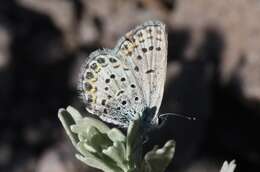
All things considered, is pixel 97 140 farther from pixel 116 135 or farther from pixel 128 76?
pixel 128 76

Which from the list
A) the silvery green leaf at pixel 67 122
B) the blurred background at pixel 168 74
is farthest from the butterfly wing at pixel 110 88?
the blurred background at pixel 168 74

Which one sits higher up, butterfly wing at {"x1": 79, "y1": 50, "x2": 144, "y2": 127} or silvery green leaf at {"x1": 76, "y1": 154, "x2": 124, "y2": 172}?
butterfly wing at {"x1": 79, "y1": 50, "x2": 144, "y2": 127}

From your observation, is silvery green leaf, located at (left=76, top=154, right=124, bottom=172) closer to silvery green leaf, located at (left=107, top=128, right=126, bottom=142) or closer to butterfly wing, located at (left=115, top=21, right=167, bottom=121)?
silvery green leaf, located at (left=107, top=128, right=126, bottom=142)

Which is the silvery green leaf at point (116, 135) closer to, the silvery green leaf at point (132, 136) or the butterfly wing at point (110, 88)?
the silvery green leaf at point (132, 136)

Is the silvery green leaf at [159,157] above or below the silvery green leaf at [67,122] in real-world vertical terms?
below

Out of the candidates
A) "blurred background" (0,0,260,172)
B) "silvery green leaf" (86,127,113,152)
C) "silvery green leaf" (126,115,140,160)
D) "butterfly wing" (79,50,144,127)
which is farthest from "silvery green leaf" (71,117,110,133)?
"blurred background" (0,0,260,172)

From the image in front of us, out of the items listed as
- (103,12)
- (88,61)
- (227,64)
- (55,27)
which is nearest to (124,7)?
(103,12)

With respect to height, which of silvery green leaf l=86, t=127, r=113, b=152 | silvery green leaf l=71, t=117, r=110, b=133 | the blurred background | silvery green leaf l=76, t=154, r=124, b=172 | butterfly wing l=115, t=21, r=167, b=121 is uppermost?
butterfly wing l=115, t=21, r=167, b=121

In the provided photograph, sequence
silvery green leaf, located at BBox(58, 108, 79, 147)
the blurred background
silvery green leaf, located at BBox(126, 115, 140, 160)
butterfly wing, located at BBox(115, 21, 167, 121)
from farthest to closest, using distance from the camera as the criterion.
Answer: the blurred background < butterfly wing, located at BBox(115, 21, 167, 121) < silvery green leaf, located at BBox(58, 108, 79, 147) < silvery green leaf, located at BBox(126, 115, 140, 160)
